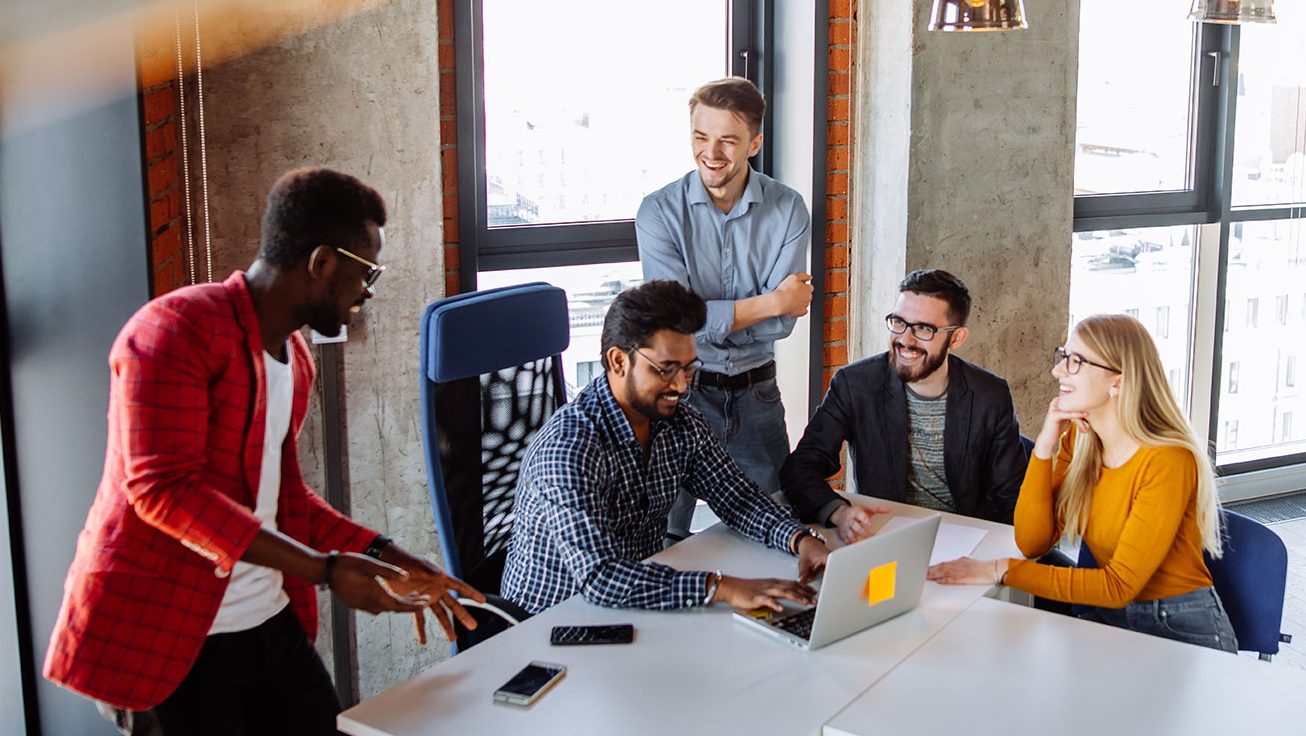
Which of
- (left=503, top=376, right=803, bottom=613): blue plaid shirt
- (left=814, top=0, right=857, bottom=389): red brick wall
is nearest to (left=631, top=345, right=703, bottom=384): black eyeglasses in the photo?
(left=503, top=376, right=803, bottom=613): blue plaid shirt

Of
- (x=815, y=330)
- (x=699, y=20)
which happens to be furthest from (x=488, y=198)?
(x=815, y=330)

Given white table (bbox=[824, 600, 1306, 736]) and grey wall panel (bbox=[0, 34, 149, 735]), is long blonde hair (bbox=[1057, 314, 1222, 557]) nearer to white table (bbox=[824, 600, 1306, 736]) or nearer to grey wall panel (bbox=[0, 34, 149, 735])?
white table (bbox=[824, 600, 1306, 736])

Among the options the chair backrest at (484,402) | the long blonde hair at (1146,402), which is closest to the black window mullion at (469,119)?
the chair backrest at (484,402)

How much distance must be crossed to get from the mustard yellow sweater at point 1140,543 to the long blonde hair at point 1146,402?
23 millimetres

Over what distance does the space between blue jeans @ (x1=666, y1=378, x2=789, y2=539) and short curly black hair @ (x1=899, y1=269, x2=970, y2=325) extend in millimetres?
600

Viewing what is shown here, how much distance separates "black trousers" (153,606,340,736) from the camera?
1.95 meters

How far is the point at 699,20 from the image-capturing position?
422 centimetres

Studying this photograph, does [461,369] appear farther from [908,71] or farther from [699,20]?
→ [908,71]

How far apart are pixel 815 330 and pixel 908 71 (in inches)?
37.2

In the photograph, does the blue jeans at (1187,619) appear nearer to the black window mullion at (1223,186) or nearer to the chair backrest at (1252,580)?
the chair backrest at (1252,580)

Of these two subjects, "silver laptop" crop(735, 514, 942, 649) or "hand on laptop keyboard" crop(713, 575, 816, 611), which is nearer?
"silver laptop" crop(735, 514, 942, 649)

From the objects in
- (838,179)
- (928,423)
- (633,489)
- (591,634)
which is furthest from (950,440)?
(838,179)

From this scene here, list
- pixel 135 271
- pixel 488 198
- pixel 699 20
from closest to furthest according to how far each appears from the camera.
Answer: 1. pixel 135 271
2. pixel 488 198
3. pixel 699 20

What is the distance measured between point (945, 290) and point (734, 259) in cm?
66
